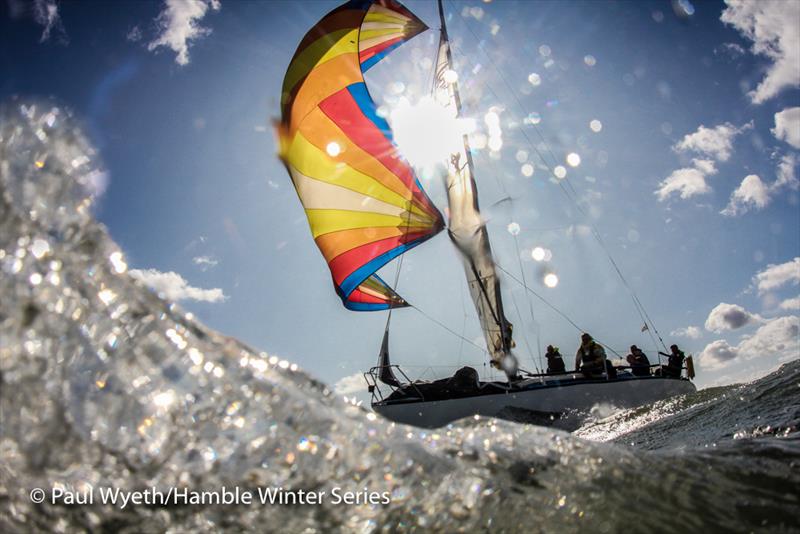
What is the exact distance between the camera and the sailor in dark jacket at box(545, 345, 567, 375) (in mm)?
10039

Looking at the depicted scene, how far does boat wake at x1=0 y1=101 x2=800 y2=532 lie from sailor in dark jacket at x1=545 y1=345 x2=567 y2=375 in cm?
940

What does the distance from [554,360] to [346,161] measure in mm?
6389

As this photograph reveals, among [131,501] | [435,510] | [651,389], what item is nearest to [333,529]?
[435,510]

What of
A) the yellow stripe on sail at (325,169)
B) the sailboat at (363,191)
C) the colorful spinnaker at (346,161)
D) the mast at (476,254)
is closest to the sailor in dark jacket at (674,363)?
the sailboat at (363,191)

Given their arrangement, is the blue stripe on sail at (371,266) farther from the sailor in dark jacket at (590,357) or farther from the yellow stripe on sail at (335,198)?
the sailor in dark jacket at (590,357)

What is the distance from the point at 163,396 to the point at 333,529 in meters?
0.44

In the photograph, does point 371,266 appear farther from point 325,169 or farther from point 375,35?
point 375,35

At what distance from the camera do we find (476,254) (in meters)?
11.0

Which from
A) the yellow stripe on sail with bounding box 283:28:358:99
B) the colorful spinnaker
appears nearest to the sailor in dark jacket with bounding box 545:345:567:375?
the colorful spinnaker

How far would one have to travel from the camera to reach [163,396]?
0.97 m

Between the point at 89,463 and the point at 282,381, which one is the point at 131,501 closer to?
the point at 89,463

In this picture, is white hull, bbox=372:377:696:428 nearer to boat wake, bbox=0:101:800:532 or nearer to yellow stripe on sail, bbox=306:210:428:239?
yellow stripe on sail, bbox=306:210:428:239

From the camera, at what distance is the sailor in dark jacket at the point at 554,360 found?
1004cm

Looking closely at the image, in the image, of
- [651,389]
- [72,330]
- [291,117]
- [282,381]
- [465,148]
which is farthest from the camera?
[465,148]
